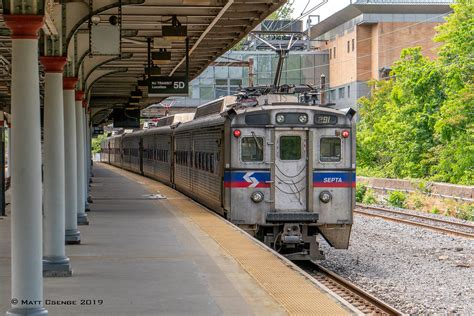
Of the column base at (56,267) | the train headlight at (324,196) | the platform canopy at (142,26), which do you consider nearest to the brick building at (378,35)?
the platform canopy at (142,26)

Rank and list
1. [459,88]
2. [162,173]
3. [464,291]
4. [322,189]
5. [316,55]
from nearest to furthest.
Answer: [464,291], [322,189], [162,173], [459,88], [316,55]

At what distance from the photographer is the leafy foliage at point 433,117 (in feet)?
126

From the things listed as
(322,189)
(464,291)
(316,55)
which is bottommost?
(464,291)

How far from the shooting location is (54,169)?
11148 millimetres

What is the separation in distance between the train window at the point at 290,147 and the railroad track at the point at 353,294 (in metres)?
1.93

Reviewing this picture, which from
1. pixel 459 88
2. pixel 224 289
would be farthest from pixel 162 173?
pixel 224 289

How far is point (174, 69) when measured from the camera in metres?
25.0

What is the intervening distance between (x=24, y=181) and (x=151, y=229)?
31.8 feet

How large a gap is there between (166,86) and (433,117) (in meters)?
23.8

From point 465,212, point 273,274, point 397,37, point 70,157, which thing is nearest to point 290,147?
point 70,157

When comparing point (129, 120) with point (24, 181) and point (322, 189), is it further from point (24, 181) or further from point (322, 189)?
point (24, 181)

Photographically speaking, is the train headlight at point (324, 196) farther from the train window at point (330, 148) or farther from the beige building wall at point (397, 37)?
the beige building wall at point (397, 37)

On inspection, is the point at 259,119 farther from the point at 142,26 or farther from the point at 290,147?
the point at 142,26

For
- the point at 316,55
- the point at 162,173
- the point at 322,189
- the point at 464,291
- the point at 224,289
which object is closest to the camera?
the point at 224,289
